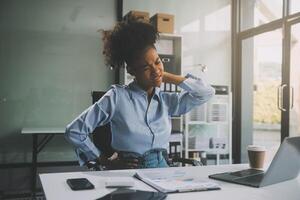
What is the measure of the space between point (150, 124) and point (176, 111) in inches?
11.1

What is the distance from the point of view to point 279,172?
4.09 feet

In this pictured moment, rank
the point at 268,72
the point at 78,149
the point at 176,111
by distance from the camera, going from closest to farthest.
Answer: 1. the point at 78,149
2. the point at 176,111
3. the point at 268,72

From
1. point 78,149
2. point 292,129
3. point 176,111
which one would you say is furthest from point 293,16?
point 78,149

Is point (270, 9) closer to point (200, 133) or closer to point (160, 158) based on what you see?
point (200, 133)

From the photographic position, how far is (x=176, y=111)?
6.64 ft

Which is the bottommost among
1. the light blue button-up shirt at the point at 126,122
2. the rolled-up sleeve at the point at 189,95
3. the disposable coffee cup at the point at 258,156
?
the disposable coffee cup at the point at 258,156

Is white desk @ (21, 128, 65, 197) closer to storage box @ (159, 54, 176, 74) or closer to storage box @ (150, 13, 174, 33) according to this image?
storage box @ (159, 54, 176, 74)

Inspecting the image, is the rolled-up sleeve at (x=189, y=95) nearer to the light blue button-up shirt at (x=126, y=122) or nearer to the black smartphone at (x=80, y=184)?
the light blue button-up shirt at (x=126, y=122)

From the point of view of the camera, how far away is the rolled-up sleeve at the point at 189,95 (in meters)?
2.00

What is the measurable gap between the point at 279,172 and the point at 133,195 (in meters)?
0.55

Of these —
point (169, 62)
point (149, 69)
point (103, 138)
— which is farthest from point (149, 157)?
point (169, 62)

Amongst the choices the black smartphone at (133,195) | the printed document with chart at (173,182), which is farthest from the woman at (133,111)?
the black smartphone at (133,195)

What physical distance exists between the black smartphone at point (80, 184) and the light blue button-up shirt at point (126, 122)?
48cm

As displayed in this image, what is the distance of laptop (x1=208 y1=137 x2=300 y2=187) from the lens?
44.8 inches
